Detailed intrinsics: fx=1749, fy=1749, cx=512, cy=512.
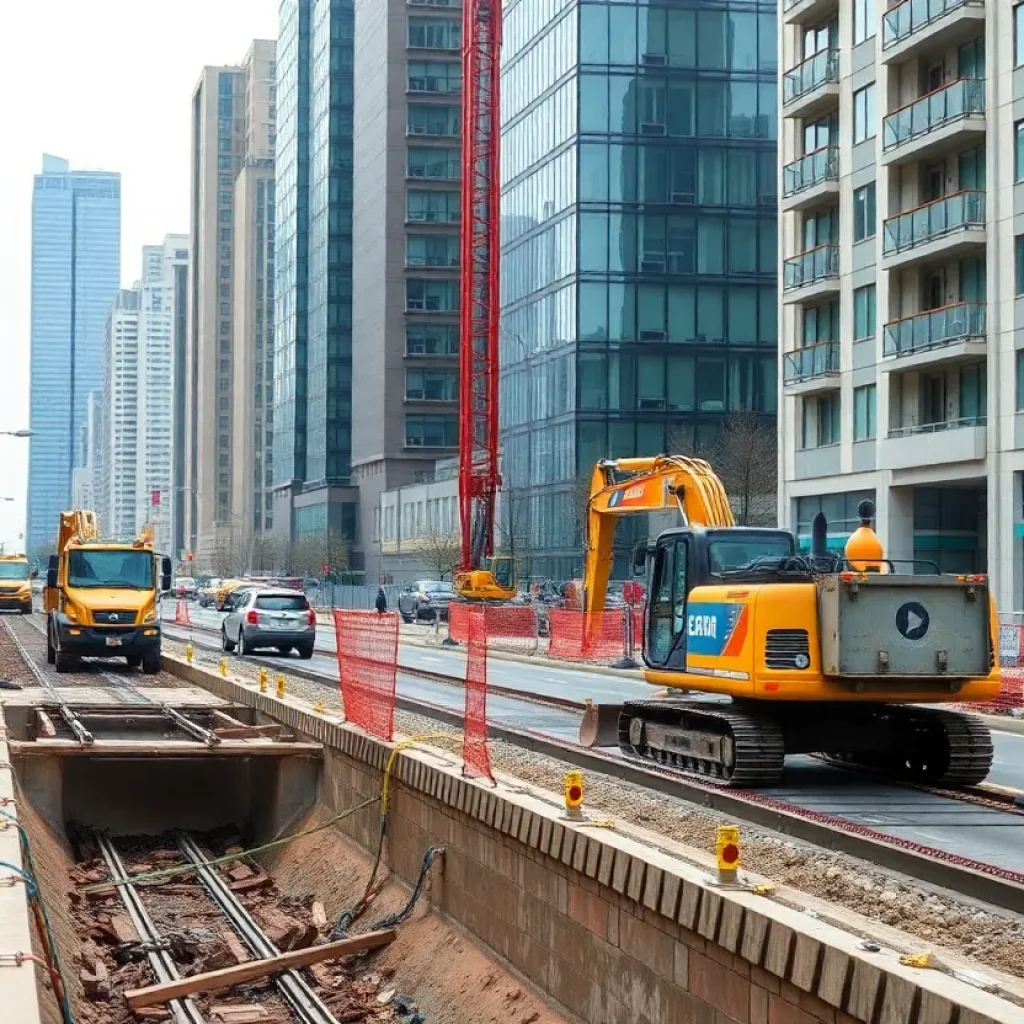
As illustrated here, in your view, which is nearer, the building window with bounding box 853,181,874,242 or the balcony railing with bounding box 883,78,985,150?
the balcony railing with bounding box 883,78,985,150

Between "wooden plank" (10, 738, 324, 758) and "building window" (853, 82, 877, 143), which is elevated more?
"building window" (853, 82, 877, 143)

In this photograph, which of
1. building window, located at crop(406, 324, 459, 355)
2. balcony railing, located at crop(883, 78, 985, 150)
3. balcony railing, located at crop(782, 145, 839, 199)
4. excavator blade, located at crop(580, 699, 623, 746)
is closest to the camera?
excavator blade, located at crop(580, 699, 623, 746)

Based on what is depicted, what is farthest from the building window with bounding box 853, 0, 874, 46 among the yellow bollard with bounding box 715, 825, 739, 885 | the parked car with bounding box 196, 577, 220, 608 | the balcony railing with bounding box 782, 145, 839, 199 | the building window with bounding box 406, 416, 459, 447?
the building window with bounding box 406, 416, 459, 447

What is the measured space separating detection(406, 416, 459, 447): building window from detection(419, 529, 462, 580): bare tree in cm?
2050

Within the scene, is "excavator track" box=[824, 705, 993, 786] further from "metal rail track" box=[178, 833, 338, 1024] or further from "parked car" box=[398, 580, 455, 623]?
"parked car" box=[398, 580, 455, 623]

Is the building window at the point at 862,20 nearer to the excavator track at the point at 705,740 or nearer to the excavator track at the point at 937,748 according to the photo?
the excavator track at the point at 705,740

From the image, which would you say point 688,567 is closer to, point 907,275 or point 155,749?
point 155,749

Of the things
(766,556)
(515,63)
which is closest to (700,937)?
(766,556)

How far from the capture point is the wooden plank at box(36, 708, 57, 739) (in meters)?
22.4

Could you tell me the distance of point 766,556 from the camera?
18500mm

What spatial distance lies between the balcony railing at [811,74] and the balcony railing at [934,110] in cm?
479

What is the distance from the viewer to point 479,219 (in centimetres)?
7569

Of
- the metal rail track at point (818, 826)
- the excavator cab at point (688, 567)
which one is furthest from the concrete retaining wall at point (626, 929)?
the excavator cab at point (688, 567)

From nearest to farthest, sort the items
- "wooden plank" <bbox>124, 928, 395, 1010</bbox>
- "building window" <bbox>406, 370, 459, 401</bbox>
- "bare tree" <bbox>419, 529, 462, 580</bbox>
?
"wooden plank" <bbox>124, 928, 395, 1010</bbox> → "bare tree" <bbox>419, 529, 462, 580</bbox> → "building window" <bbox>406, 370, 459, 401</bbox>
